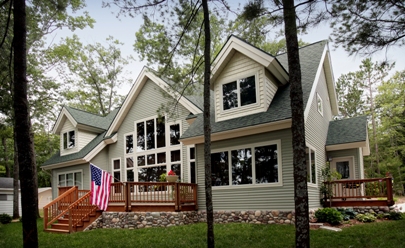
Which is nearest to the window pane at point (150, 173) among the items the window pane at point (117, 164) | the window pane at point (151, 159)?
the window pane at point (151, 159)

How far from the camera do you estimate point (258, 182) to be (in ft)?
36.1

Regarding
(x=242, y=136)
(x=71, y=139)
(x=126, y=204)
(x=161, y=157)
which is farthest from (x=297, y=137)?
(x=71, y=139)

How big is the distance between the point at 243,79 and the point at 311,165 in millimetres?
3929

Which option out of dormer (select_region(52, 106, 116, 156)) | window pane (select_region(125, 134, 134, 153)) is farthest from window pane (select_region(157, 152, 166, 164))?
dormer (select_region(52, 106, 116, 156))

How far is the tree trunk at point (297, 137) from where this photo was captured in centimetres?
591

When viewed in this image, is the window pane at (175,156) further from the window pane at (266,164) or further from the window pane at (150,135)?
the window pane at (266,164)

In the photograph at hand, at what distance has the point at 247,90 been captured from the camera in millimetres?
A: 11750

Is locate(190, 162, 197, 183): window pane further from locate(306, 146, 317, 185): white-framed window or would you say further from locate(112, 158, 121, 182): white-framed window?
locate(112, 158, 121, 182): white-framed window

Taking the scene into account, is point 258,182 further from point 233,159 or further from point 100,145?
point 100,145

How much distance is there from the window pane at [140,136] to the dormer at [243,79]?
4898 millimetres

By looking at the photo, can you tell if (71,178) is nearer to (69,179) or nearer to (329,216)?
(69,179)

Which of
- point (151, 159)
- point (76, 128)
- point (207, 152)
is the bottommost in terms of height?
point (151, 159)

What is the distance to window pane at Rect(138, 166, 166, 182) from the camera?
14.9 m

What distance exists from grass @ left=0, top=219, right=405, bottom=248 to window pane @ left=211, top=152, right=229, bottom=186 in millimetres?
1953
